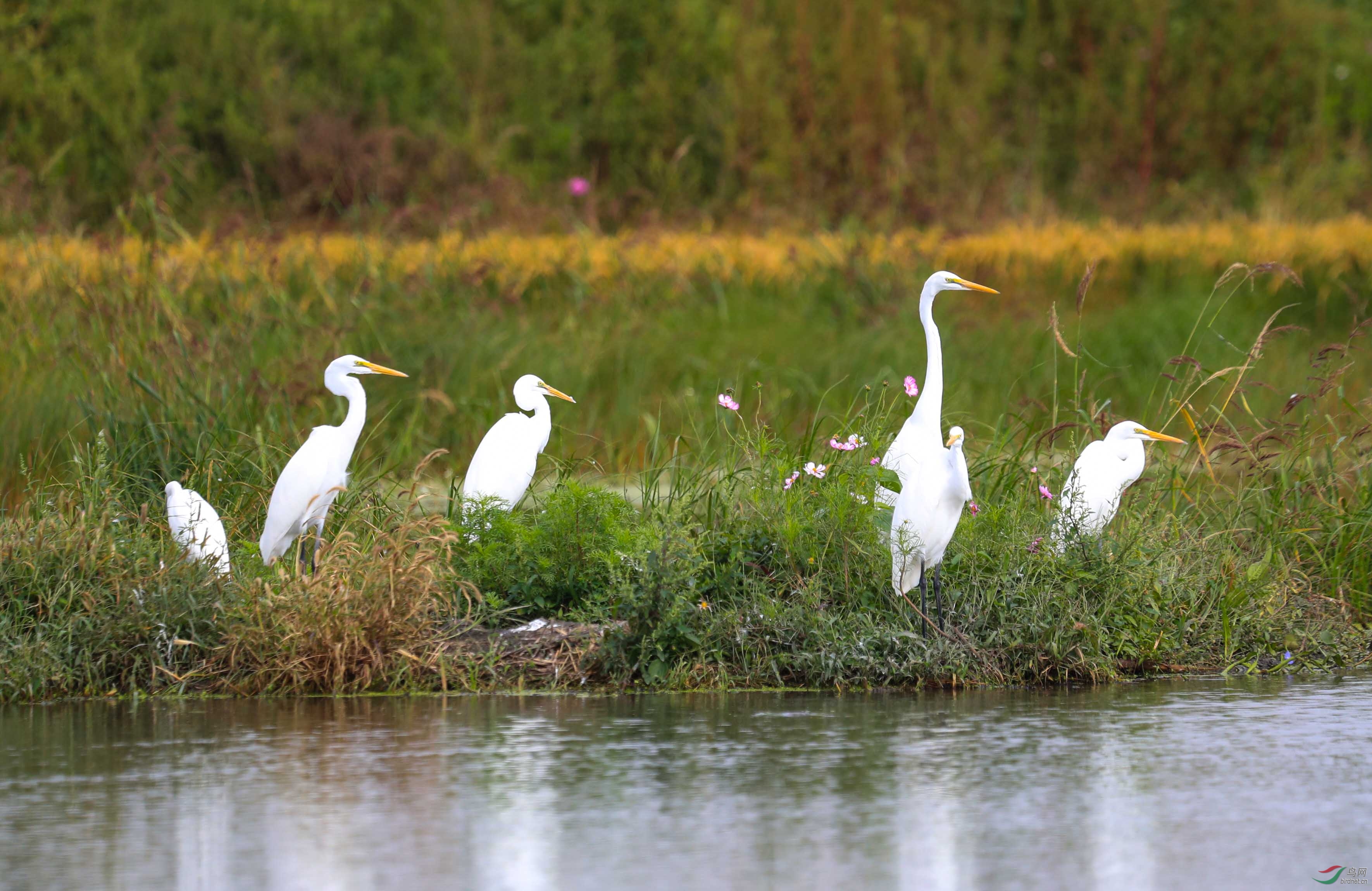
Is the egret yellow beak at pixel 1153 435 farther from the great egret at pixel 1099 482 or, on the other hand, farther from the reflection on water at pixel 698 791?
the reflection on water at pixel 698 791

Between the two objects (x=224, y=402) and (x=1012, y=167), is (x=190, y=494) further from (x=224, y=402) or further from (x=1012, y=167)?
(x=1012, y=167)

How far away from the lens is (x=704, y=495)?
779 centimetres

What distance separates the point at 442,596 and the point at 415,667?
0.39 m

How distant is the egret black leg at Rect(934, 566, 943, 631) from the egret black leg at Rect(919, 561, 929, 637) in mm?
41

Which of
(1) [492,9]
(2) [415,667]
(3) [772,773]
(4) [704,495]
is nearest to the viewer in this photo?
(3) [772,773]

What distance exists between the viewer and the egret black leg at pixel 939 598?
6.84 meters

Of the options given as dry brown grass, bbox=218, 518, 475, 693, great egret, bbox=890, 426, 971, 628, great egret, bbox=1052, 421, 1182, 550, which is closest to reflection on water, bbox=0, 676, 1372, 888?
dry brown grass, bbox=218, 518, 475, 693

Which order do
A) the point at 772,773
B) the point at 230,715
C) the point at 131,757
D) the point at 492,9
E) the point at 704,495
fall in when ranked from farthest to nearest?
the point at 492,9 → the point at 704,495 → the point at 230,715 → the point at 131,757 → the point at 772,773

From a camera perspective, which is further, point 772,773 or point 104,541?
point 104,541

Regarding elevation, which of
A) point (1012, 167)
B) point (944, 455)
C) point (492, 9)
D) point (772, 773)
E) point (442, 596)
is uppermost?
point (492, 9)

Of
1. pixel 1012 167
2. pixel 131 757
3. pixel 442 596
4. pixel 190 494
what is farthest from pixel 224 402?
pixel 1012 167

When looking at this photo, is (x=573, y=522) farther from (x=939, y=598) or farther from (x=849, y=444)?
(x=939, y=598)

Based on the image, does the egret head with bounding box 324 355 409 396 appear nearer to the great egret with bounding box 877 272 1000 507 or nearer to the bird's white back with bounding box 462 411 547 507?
the bird's white back with bounding box 462 411 547 507

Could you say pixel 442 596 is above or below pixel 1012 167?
below
